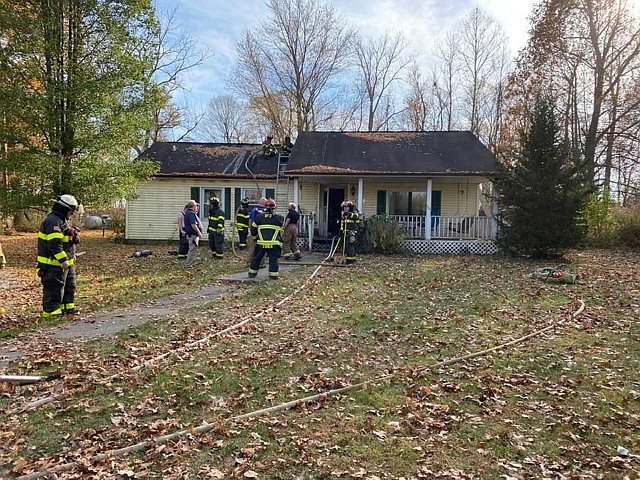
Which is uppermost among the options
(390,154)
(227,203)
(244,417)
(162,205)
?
(390,154)

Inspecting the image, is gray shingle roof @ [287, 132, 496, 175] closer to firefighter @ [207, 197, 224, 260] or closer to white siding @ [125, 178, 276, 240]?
white siding @ [125, 178, 276, 240]

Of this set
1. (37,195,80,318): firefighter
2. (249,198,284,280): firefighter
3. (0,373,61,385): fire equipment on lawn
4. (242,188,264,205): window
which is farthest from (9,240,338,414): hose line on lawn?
(242,188,264,205): window

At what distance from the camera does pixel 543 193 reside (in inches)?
573

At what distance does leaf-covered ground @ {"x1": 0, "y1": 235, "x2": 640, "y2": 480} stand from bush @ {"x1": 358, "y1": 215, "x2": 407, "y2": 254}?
28.4 feet

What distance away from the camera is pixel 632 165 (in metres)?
25.3

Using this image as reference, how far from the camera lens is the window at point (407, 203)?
1983 cm

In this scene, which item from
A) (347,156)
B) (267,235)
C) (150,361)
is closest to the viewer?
(150,361)

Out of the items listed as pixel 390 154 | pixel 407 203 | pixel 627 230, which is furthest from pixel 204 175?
pixel 627 230

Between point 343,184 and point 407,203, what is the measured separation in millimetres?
3101

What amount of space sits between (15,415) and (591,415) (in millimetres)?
5379

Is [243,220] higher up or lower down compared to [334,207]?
lower down

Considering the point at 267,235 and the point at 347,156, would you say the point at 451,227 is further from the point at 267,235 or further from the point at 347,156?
the point at 267,235

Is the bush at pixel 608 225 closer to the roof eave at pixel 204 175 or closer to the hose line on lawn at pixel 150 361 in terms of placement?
the roof eave at pixel 204 175

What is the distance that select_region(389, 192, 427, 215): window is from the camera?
781 inches
